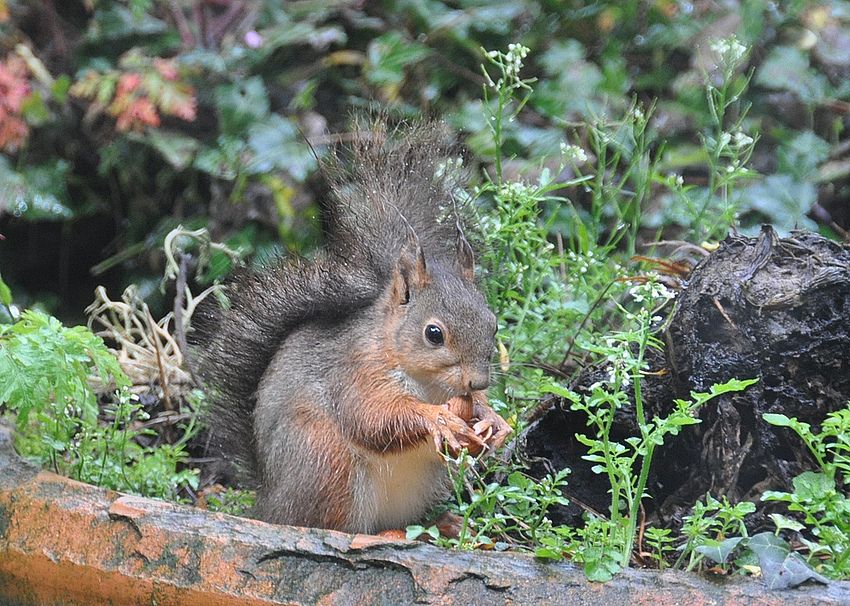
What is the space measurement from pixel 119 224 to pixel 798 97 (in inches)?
122

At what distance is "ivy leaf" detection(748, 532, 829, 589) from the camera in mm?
1313

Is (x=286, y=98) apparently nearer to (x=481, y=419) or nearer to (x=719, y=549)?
(x=481, y=419)

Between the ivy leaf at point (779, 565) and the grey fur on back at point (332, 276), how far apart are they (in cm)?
85

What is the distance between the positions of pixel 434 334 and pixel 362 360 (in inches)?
Answer: 6.1

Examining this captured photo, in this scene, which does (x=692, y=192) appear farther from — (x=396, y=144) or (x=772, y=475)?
(x=772, y=475)

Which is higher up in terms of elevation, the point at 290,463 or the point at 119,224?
the point at 119,224

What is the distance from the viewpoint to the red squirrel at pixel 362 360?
183 cm

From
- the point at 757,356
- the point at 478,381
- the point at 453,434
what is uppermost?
the point at 757,356

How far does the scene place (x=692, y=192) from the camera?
383 cm

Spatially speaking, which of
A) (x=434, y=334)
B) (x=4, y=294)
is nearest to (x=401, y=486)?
(x=434, y=334)

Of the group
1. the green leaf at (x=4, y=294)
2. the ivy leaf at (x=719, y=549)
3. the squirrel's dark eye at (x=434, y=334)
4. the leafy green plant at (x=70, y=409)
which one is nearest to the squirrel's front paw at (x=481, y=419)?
the squirrel's dark eye at (x=434, y=334)

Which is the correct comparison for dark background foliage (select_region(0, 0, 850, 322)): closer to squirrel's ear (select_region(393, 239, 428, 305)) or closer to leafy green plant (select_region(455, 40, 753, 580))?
leafy green plant (select_region(455, 40, 753, 580))

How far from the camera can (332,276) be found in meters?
2.01

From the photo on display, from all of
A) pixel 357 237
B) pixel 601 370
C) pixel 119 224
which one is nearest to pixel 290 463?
pixel 357 237
